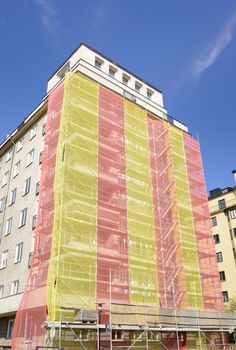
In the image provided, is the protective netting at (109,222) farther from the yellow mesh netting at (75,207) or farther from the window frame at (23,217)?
the window frame at (23,217)

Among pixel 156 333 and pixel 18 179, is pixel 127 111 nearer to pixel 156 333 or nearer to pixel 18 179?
pixel 18 179

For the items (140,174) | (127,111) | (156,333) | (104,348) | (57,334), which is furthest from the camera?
(127,111)

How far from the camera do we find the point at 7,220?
2822cm

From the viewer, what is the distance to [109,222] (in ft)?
70.2

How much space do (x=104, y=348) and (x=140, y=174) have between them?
1250cm

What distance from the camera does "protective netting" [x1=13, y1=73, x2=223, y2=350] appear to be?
18.0m

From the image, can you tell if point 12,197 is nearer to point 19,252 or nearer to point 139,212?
point 19,252

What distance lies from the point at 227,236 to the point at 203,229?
1922cm

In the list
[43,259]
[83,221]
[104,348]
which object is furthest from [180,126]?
[104,348]

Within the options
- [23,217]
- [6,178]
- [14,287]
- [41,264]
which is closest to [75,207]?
[41,264]

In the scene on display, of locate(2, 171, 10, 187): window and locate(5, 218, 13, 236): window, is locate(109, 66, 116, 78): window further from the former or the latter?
locate(5, 218, 13, 236): window

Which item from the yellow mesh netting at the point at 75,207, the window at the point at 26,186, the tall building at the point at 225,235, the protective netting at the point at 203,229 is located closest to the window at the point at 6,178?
the window at the point at 26,186

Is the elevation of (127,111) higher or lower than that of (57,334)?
higher

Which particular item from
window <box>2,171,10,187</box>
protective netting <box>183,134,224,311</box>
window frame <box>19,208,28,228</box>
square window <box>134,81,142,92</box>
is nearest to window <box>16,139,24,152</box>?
window <box>2,171,10,187</box>
